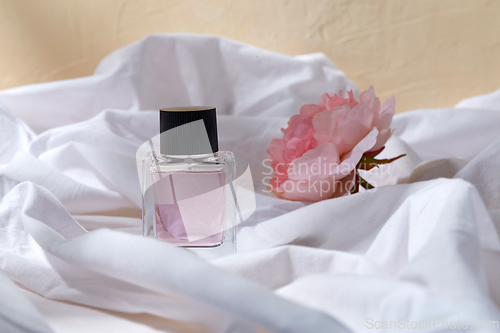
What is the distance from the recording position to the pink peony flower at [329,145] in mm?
430

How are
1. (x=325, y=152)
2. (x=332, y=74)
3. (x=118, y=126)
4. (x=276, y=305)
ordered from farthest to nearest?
1. (x=332, y=74)
2. (x=118, y=126)
3. (x=325, y=152)
4. (x=276, y=305)

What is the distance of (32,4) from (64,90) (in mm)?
203

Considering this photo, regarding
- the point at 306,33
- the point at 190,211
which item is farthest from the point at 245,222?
the point at 306,33

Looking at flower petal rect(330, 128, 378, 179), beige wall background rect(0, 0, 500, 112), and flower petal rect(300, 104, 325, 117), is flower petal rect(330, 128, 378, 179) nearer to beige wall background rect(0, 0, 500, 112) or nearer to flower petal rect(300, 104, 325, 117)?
flower petal rect(300, 104, 325, 117)

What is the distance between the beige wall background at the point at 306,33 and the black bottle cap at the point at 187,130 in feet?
1.58

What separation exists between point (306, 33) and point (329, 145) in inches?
19.0

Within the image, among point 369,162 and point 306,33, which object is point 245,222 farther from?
point 306,33

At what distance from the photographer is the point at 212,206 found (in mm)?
449

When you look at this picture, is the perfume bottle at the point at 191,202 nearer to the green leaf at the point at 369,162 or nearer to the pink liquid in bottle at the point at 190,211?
the pink liquid in bottle at the point at 190,211

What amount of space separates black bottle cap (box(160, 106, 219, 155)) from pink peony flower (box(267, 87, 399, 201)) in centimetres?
9

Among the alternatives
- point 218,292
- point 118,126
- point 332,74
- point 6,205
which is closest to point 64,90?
point 118,126

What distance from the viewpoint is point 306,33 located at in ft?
2.80

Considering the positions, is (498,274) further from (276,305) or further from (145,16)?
(145,16)

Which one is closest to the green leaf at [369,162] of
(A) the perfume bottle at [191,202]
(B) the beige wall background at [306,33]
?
(A) the perfume bottle at [191,202]
